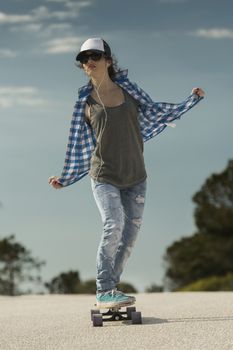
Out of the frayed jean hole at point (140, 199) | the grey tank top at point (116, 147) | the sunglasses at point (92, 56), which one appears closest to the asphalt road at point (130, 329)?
the frayed jean hole at point (140, 199)

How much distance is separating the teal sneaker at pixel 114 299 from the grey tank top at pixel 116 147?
86 centimetres

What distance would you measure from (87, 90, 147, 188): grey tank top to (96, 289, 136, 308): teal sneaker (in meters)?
0.86

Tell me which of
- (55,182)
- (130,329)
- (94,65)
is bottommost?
(130,329)

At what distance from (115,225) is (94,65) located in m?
1.34

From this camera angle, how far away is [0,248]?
26.0 m

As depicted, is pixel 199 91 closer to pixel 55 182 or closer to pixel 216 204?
pixel 55 182

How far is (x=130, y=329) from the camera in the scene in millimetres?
6074

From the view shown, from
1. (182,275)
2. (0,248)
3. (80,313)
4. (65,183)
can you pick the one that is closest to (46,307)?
(80,313)

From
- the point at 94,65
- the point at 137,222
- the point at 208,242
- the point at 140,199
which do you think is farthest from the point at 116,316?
the point at 208,242

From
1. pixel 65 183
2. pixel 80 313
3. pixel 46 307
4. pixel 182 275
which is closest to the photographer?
pixel 65 183

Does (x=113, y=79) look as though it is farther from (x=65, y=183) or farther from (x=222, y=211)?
(x=222, y=211)

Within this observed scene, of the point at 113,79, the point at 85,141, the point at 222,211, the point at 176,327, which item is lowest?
the point at 176,327

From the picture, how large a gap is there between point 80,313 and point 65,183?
147 centimetres

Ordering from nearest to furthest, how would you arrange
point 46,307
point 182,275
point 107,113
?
point 107,113
point 46,307
point 182,275
